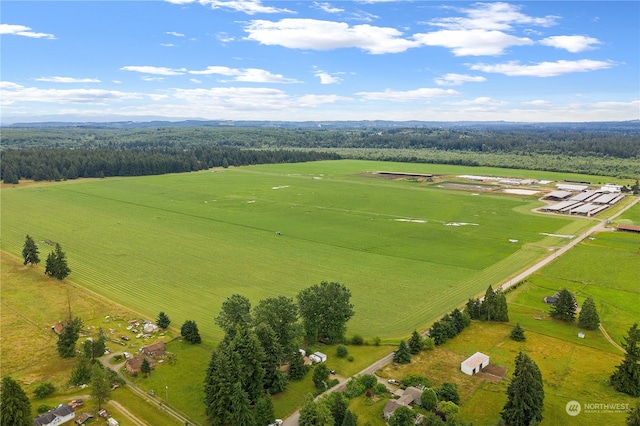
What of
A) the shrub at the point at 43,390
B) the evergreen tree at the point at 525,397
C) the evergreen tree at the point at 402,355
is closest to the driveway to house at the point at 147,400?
the shrub at the point at 43,390

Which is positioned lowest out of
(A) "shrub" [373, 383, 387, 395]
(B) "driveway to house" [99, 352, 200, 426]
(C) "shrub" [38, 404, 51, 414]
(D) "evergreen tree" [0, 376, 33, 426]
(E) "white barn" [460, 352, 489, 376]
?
(B) "driveway to house" [99, 352, 200, 426]

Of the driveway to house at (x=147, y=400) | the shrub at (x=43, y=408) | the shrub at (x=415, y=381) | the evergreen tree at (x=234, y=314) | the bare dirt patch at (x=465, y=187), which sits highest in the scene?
the bare dirt patch at (x=465, y=187)

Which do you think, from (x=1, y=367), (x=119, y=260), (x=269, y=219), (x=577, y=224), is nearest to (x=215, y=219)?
(x=269, y=219)

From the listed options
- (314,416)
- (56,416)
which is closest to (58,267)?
(56,416)

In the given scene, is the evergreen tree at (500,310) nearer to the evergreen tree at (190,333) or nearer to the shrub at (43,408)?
the evergreen tree at (190,333)

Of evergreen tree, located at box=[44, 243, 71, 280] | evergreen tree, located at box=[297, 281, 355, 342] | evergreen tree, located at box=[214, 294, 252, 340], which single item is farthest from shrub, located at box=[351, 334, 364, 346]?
evergreen tree, located at box=[44, 243, 71, 280]

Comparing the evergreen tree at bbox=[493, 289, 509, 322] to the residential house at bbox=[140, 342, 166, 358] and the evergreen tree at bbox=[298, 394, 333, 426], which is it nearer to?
the evergreen tree at bbox=[298, 394, 333, 426]

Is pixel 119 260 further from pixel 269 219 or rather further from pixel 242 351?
pixel 242 351

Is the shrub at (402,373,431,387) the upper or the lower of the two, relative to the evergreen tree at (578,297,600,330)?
lower
